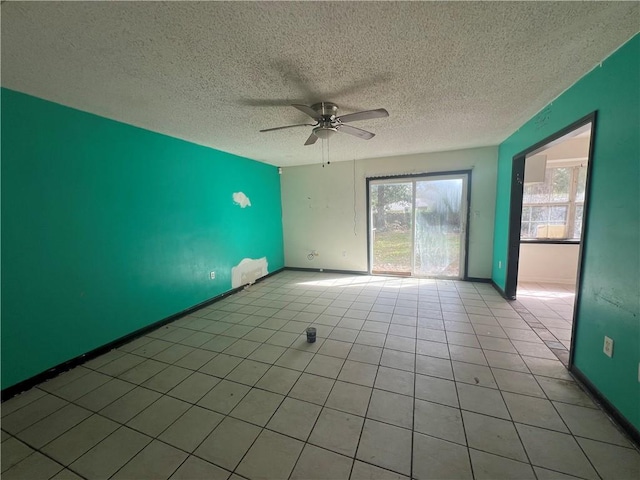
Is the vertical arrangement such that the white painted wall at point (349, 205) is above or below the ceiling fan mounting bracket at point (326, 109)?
below

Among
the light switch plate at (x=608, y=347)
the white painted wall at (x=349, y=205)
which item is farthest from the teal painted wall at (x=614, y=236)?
the white painted wall at (x=349, y=205)

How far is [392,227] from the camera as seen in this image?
4695 millimetres

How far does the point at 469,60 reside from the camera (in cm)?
158

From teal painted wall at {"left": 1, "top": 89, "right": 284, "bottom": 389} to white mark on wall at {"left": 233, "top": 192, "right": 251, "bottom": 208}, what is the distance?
459 mm

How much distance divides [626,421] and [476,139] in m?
3.27

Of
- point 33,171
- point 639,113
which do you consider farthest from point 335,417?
point 33,171

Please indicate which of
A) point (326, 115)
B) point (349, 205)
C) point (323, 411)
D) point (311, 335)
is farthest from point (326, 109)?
point (349, 205)

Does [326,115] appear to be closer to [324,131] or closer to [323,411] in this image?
[324,131]

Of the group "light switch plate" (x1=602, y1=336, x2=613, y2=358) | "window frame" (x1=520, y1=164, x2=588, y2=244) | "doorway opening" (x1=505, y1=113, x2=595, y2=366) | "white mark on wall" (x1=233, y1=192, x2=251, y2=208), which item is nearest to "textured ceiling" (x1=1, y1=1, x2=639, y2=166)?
"white mark on wall" (x1=233, y1=192, x2=251, y2=208)

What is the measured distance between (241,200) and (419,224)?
3.24 meters

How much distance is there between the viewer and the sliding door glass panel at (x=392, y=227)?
4.55 m

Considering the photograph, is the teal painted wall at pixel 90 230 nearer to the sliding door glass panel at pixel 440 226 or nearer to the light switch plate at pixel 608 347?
the sliding door glass panel at pixel 440 226

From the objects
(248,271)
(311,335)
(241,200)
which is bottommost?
(311,335)

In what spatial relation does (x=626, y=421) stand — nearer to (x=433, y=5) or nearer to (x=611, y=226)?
(x=611, y=226)
